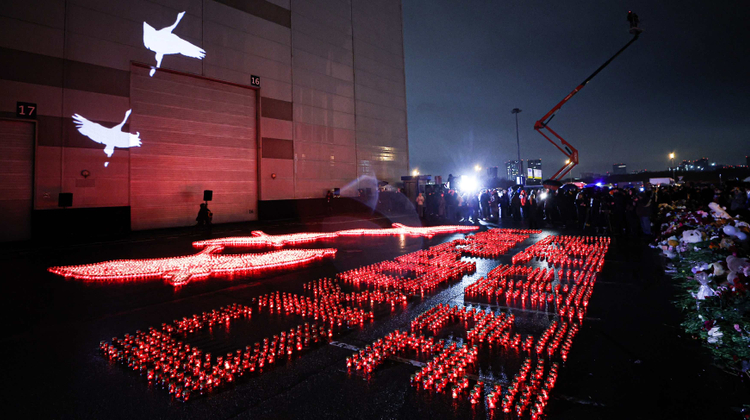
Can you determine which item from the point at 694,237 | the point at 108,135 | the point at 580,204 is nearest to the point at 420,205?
the point at 580,204

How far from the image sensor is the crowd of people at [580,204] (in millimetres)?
13359

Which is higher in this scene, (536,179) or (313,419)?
(536,179)

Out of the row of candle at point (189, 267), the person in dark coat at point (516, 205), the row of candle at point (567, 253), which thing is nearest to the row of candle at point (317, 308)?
the row of candle at point (189, 267)

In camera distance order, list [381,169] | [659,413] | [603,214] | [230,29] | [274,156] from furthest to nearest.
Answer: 1. [381,169]
2. [274,156]
3. [230,29]
4. [603,214]
5. [659,413]

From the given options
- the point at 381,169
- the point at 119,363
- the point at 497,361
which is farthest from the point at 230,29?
the point at 497,361

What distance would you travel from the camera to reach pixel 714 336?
12.3 ft

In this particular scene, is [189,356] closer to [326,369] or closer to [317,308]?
[326,369]

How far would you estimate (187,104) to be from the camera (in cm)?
2006

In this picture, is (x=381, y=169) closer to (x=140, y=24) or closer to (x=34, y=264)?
(x=140, y=24)

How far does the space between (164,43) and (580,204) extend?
2251 cm

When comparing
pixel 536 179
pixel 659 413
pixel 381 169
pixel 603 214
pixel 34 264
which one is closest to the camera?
pixel 659 413

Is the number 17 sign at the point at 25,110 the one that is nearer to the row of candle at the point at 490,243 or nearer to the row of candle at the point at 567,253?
the row of candle at the point at 490,243

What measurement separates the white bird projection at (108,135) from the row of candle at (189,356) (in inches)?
638

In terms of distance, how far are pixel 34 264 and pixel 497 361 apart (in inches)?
499
